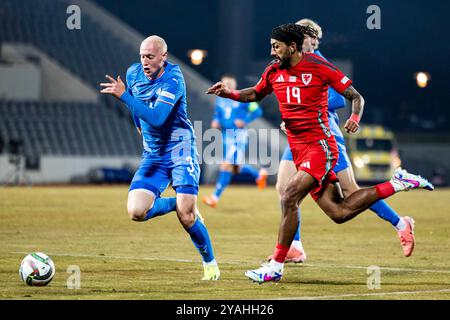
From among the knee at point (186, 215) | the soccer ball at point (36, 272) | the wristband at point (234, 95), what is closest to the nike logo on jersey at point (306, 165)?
the wristband at point (234, 95)

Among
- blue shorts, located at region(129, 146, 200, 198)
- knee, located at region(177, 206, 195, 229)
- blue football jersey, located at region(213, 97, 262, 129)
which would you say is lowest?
blue football jersey, located at region(213, 97, 262, 129)

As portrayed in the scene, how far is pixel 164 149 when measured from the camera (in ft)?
33.3

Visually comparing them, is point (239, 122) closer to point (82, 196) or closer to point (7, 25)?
point (82, 196)

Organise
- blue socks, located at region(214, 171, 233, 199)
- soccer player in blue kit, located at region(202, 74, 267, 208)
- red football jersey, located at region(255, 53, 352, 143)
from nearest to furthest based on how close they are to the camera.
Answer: red football jersey, located at region(255, 53, 352, 143) < blue socks, located at region(214, 171, 233, 199) < soccer player in blue kit, located at region(202, 74, 267, 208)

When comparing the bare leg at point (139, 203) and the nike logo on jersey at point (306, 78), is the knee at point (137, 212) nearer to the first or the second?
the bare leg at point (139, 203)

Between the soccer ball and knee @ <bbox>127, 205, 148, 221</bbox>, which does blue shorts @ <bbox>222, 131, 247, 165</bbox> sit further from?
the soccer ball

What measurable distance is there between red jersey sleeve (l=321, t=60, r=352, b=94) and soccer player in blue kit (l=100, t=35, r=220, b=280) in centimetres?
134

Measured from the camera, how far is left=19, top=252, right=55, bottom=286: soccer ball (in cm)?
903

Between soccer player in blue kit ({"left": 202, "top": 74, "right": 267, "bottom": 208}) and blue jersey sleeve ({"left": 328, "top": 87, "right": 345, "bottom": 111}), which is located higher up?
blue jersey sleeve ({"left": 328, "top": 87, "right": 345, "bottom": 111})

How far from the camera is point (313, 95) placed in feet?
31.7

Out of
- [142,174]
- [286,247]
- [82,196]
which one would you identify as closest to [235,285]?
[286,247]

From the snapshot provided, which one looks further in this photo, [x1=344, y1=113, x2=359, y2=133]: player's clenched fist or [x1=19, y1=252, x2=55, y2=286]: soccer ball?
[x1=344, y1=113, x2=359, y2=133]: player's clenched fist

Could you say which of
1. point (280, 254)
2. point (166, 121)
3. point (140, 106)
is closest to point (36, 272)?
point (140, 106)

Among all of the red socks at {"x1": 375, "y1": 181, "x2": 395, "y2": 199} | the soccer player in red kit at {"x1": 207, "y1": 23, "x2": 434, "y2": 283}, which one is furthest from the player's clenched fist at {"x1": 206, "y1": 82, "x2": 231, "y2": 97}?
the red socks at {"x1": 375, "y1": 181, "x2": 395, "y2": 199}
